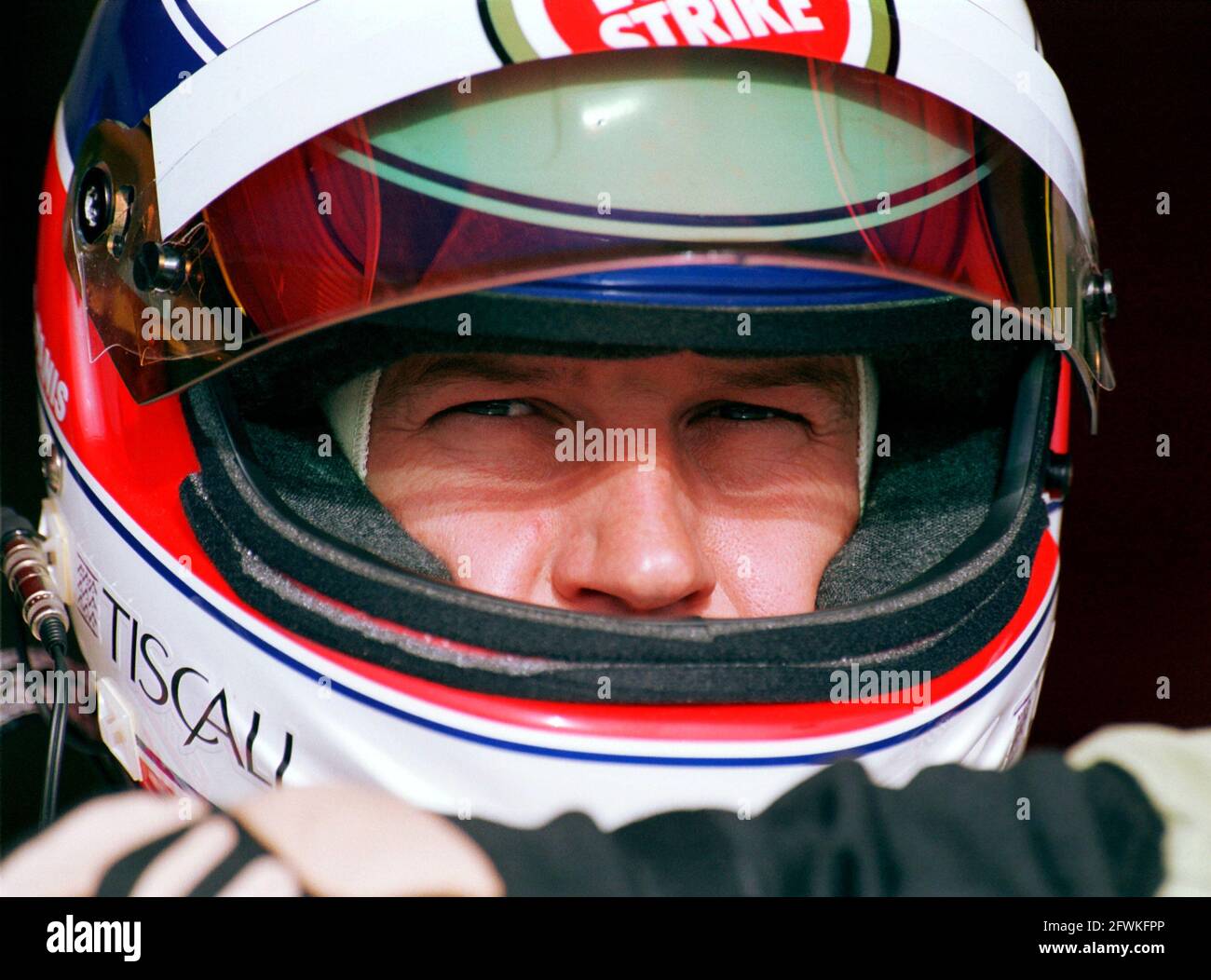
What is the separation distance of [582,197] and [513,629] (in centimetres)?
25

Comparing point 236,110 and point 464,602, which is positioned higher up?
point 236,110

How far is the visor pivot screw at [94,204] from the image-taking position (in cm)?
89

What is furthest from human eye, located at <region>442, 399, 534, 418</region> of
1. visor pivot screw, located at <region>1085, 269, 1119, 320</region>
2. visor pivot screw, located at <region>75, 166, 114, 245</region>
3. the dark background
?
the dark background

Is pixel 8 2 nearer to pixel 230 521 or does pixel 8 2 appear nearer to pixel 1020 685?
pixel 230 521

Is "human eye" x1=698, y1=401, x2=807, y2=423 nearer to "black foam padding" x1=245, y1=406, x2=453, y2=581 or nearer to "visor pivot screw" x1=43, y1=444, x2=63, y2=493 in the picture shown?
"black foam padding" x1=245, y1=406, x2=453, y2=581

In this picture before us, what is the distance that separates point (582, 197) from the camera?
760 mm

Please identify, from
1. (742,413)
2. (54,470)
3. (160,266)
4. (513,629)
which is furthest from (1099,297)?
(54,470)

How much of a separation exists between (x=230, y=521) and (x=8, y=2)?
2.72 feet

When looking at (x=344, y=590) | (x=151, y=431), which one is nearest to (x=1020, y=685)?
(x=344, y=590)

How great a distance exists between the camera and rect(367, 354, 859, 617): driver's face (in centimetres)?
85

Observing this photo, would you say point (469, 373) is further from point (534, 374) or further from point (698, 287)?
point (698, 287)

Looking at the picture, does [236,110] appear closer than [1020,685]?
Yes

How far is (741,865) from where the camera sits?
0.66m

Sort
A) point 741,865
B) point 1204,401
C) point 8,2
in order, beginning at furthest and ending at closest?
point 1204,401 → point 8,2 → point 741,865
